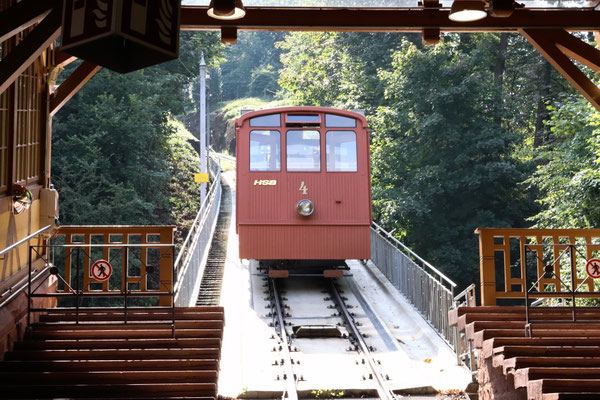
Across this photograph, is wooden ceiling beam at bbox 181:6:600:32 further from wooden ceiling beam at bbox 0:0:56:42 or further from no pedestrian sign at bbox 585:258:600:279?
no pedestrian sign at bbox 585:258:600:279

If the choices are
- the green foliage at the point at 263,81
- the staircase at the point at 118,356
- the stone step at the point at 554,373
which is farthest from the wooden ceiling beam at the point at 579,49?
the green foliage at the point at 263,81

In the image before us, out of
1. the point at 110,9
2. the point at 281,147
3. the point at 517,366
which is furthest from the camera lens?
the point at 281,147

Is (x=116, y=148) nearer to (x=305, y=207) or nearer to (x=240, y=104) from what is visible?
(x=305, y=207)

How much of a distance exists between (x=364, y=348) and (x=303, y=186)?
4481 mm

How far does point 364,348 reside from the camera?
35.4 feet

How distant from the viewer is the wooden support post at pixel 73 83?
9.01 meters

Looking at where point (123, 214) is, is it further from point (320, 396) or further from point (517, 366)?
point (517, 366)

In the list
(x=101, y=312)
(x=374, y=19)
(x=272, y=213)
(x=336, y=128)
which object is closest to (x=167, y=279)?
(x=101, y=312)

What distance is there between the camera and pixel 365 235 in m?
14.2

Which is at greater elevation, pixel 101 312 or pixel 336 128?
pixel 336 128

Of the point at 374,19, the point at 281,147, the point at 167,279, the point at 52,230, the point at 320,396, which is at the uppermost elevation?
the point at 374,19

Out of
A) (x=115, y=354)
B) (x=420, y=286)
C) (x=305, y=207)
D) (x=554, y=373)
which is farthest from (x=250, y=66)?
(x=554, y=373)

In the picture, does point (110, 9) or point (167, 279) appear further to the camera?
point (167, 279)

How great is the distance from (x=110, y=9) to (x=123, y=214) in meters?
17.1
